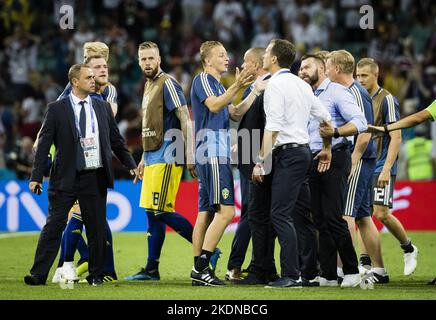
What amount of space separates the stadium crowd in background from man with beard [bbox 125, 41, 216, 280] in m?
9.56

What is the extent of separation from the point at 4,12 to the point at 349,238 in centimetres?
1541

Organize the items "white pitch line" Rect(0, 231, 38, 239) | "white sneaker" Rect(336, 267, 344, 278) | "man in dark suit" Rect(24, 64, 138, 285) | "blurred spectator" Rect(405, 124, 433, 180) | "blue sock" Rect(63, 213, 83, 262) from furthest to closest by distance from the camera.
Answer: "blurred spectator" Rect(405, 124, 433, 180) → "white pitch line" Rect(0, 231, 38, 239) → "white sneaker" Rect(336, 267, 344, 278) → "blue sock" Rect(63, 213, 83, 262) → "man in dark suit" Rect(24, 64, 138, 285)

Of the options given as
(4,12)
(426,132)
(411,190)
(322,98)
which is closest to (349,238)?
(322,98)

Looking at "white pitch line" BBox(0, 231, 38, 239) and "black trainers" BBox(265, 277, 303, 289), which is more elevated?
"black trainers" BBox(265, 277, 303, 289)

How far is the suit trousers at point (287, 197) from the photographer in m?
9.20

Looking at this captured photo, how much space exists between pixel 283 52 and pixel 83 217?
8.55 ft

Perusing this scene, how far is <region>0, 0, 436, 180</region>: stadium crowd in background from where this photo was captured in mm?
21203

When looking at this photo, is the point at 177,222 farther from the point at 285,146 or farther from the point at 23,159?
the point at 23,159

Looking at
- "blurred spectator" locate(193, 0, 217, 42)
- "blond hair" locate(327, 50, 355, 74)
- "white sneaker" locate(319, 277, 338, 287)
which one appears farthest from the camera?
"blurred spectator" locate(193, 0, 217, 42)

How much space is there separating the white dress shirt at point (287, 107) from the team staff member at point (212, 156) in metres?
0.56

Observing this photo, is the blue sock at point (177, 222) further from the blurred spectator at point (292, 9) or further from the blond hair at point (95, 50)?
the blurred spectator at point (292, 9)

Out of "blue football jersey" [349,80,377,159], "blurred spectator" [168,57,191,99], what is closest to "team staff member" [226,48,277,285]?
"blue football jersey" [349,80,377,159]

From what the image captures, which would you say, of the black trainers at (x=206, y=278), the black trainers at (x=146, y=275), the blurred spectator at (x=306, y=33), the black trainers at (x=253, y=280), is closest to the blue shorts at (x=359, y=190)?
the black trainers at (x=253, y=280)

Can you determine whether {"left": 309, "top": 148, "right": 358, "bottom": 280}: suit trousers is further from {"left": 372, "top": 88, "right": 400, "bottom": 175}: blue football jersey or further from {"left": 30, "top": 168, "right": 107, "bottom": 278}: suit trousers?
{"left": 30, "top": 168, "right": 107, "bottom": 278}: suit trousers
